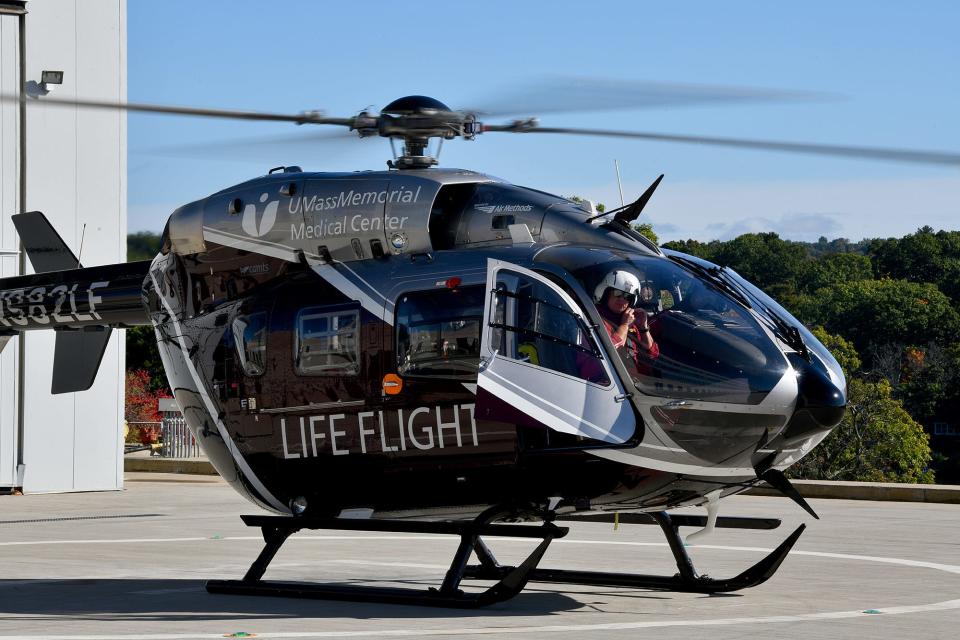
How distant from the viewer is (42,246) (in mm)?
14258

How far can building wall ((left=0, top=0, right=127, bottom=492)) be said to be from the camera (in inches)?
827

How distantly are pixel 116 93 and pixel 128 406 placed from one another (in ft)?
57.5

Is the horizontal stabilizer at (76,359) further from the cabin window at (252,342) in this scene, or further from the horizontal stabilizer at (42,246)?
the cabin window at (252,342)

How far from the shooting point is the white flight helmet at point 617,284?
9.12 metres

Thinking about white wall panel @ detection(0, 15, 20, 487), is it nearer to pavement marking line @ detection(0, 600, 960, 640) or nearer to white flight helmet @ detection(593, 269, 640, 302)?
pavement marking line @ detection(0, 600, 960, 640)

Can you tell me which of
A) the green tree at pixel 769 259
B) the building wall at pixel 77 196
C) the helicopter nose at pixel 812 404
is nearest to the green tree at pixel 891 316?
the green tree at pixel 769 259

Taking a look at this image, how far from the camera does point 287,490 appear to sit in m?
10.5

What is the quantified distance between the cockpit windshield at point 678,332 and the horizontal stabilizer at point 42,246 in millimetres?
7065

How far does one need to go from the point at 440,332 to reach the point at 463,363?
32cm

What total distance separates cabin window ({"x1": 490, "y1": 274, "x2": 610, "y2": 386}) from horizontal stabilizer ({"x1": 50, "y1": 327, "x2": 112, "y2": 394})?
20.1 feet

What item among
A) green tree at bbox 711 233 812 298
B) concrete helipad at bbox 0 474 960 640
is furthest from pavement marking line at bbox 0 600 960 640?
green tree at bbox 711 233 812 298

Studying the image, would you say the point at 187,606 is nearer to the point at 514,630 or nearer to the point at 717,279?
the point at 514,630

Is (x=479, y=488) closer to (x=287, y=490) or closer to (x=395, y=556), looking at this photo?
(x=287, y=490)

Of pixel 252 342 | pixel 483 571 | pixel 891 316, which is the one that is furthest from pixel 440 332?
pixel 891 316
